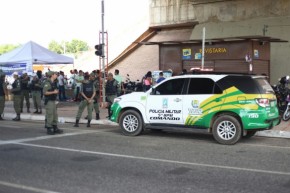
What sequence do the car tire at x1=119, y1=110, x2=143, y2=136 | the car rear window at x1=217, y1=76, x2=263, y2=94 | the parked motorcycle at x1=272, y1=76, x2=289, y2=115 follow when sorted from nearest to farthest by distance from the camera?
the car rear window at x1=217, y1=76, x2=263, y2=94
the car tire at x1=119, y1=110, x2=143, y2=136
the parked motorcycle at x1=272, y1=76, x2=289, y2=115

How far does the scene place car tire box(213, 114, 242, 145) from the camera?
10.2 m

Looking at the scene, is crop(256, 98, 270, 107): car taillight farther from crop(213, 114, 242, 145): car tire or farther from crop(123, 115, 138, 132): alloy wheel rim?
crop(123, 115, 138, 132): alloy wheel rim

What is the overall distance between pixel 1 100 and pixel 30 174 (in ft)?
33.3

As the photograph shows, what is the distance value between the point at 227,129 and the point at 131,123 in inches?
112

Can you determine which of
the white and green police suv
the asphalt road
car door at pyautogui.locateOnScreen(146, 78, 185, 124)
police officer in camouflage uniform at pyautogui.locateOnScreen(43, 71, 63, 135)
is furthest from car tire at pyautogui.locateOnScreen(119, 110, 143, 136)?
police officer in camouflage uniform at pyautogui.locateOnScreen(43, 71, 63, 135)

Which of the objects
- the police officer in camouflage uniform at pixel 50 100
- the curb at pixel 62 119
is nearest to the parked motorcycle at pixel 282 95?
the curb at pixel 62 119

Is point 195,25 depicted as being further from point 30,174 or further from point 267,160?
point 30,174

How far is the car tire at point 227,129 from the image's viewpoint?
33.5 ft

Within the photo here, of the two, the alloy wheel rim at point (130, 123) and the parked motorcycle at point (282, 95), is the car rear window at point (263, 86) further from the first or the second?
the parked motorcycle at point (282, 95)

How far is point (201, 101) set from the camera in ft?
34.8

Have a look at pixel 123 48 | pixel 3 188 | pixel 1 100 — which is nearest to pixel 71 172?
pixel 3 188

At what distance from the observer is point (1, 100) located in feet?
54.1

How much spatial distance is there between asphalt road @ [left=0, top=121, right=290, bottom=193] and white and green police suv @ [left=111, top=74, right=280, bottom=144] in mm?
429

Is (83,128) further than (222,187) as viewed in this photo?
Yes
